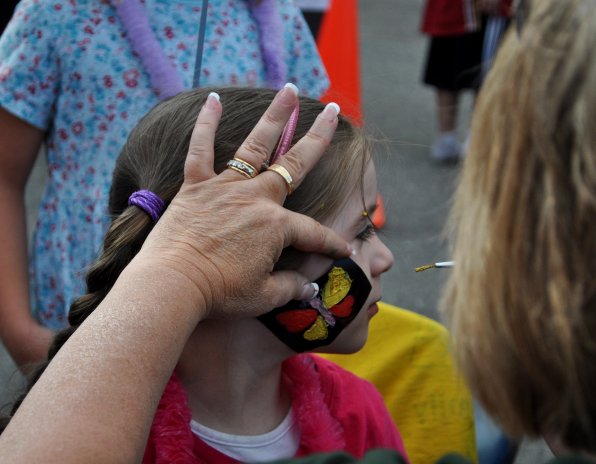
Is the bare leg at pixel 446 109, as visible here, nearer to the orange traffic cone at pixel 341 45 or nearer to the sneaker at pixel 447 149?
the sneaker at pixel 447 149

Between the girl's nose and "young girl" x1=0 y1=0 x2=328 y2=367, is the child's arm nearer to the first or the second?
"young girl" x1=0 y1=0 x2=328 y2=367

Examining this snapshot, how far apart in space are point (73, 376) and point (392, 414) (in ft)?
3.12

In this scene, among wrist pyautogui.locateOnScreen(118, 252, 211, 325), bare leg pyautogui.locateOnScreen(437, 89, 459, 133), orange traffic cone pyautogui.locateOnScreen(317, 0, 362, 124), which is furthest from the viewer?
bare leg pyautogui.locateOnScreen(437, 89, 459, 133)

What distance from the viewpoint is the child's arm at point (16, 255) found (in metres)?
1.71

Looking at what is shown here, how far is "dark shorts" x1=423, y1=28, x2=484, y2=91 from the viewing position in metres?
4.82

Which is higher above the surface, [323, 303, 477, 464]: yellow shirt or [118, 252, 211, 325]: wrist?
[118, 252, 211, 325]: wrist

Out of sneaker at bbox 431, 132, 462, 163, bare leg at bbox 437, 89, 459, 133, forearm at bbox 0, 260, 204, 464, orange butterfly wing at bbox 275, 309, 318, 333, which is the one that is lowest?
sneaker at bbox 431, 132, 462, 163

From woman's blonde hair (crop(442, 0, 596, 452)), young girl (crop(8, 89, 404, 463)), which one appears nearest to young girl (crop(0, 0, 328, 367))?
young girl (crop(8, 89, 404, 463))

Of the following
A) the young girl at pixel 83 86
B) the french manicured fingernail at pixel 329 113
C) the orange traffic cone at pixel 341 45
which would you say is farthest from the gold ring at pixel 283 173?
the orange traffic cone at pixel 341 45

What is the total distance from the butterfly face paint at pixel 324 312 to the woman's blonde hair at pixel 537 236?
602mm

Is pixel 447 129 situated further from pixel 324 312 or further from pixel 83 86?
pixel 324 312

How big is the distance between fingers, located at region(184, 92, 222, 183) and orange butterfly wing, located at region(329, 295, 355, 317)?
1.08ft

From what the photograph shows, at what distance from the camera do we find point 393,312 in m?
1.84

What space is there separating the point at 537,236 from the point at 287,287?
59 cm
